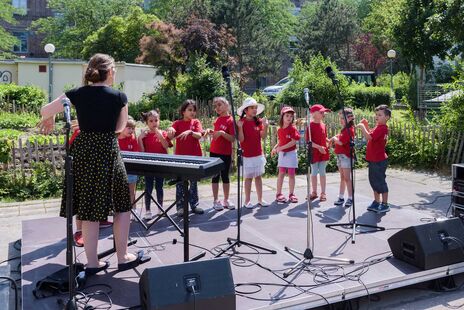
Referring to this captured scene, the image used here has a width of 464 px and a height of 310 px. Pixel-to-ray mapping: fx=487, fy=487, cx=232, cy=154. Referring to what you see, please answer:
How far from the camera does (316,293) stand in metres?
3.95

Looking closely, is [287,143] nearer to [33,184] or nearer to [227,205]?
[227,205]

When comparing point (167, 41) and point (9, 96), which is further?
point (167, 41)

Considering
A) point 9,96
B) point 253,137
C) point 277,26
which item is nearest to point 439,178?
point 253,137

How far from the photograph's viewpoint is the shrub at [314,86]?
1783cm

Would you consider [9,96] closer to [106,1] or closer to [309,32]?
[106,1]

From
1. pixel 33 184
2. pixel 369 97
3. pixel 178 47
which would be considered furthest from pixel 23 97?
pixel 369 97

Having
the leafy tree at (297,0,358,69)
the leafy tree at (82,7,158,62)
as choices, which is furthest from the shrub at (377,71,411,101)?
the leafy tree at (82,7,158,62)

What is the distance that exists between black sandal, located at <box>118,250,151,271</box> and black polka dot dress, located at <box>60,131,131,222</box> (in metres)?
0.66

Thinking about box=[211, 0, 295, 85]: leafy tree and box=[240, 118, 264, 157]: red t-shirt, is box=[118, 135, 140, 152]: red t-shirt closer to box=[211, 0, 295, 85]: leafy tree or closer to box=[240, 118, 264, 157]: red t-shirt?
box=[240, 118, 264, 157]: red t-shirt

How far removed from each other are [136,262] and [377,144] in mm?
3641

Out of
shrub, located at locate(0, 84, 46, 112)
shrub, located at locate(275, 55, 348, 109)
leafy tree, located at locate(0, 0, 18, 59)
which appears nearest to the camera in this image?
shrub, located at locate(275, 55, 348, 109)

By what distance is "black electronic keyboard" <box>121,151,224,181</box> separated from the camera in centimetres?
405

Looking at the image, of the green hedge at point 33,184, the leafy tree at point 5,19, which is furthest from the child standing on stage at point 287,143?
the leafy tree at point 5,19

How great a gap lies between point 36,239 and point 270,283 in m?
2.91
